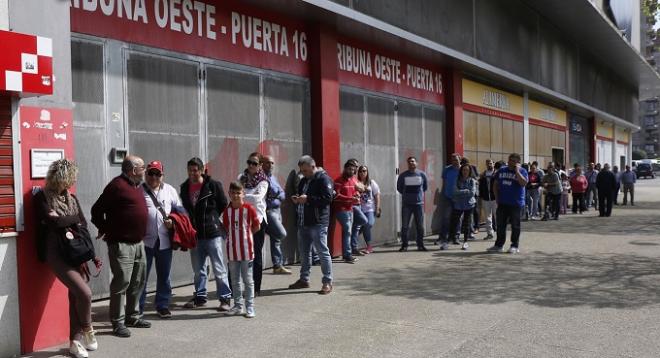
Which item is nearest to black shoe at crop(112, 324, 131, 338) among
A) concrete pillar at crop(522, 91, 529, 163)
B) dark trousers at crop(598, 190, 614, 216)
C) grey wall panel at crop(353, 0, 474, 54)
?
grey wall panel at crop(353, 0, 474, 54)

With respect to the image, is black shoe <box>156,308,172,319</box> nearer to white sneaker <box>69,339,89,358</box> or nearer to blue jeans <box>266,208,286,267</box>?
white sneaker <box>69,339,89,358</box>

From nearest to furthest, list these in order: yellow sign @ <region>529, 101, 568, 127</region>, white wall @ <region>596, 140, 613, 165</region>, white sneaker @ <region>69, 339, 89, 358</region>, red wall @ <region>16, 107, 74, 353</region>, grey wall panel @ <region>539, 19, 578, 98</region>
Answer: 1. white sneaker @ <region>69, 339, 89, 358</region>
2. red wall @ <region>16, 107, 74, 353</region>
3. grey wall panel @ <region>539, 19, 578, 98</region>
4. yellow sign @ <region>529, 101, 568, 127</region>
5. white wall @ <region>596, 140, 613, 165</region>

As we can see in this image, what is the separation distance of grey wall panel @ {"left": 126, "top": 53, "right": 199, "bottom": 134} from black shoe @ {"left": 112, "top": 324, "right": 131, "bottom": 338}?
285cm

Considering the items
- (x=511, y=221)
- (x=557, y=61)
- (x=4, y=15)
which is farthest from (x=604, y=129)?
(x=4, y=15)

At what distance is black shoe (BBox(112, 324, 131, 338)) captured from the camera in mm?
5996

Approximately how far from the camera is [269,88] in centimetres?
1034

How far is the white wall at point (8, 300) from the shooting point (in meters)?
5.28

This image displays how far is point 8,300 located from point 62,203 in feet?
3.00

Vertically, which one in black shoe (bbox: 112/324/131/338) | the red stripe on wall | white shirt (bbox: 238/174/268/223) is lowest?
black shoe (bbox: 112/324/131/338)

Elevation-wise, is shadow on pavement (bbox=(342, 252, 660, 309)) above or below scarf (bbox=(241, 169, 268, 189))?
below

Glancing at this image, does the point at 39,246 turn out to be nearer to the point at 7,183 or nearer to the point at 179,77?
the point at 7,183

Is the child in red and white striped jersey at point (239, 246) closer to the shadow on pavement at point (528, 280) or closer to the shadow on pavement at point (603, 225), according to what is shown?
the shadow on pavement at point (528, 280)

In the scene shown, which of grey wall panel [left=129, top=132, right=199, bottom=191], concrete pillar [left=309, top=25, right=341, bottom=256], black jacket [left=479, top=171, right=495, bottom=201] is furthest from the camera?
black jacket [left=479, top=171, right=495, bottom=201]

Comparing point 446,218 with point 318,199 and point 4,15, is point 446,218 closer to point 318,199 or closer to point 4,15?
point 318,199
